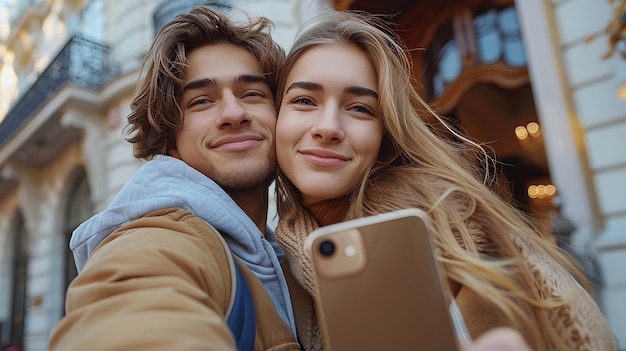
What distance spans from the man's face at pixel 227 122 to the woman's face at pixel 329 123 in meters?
0.17

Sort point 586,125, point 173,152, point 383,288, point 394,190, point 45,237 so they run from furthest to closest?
point 45,237
point 586,125
point 173,152
point 394,190
point 383,288

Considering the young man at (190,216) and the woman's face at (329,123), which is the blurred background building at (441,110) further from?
the woman's face at (329,123)

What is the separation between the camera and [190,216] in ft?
3.47

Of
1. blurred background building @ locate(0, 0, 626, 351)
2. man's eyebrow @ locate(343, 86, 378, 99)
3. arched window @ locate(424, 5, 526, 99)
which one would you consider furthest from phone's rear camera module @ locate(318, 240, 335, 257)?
arched window @ locate(424, 5, 526, 99)

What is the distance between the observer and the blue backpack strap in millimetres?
907

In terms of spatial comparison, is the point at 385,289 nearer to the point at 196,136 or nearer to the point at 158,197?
the point at 158,197

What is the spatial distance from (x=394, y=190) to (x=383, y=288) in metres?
0.53

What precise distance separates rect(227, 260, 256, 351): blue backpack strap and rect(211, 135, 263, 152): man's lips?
2.03 feet

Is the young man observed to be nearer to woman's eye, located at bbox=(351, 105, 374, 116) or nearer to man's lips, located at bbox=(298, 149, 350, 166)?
man's lips, located at bbox=(298, 149, 350, 166)

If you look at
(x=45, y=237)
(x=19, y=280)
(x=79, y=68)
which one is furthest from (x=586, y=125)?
(x=19, y=280)

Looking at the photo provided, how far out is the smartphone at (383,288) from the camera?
685 mm

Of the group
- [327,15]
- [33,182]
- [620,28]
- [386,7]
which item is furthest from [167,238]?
[33,182]

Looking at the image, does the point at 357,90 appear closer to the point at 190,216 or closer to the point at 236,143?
the point at 236,143

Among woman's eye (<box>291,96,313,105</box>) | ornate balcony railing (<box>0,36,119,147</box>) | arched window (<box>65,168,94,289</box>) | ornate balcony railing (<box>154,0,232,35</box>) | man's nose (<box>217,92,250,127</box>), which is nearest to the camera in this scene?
woman's eye (<box>291,96,313,105</box>)
